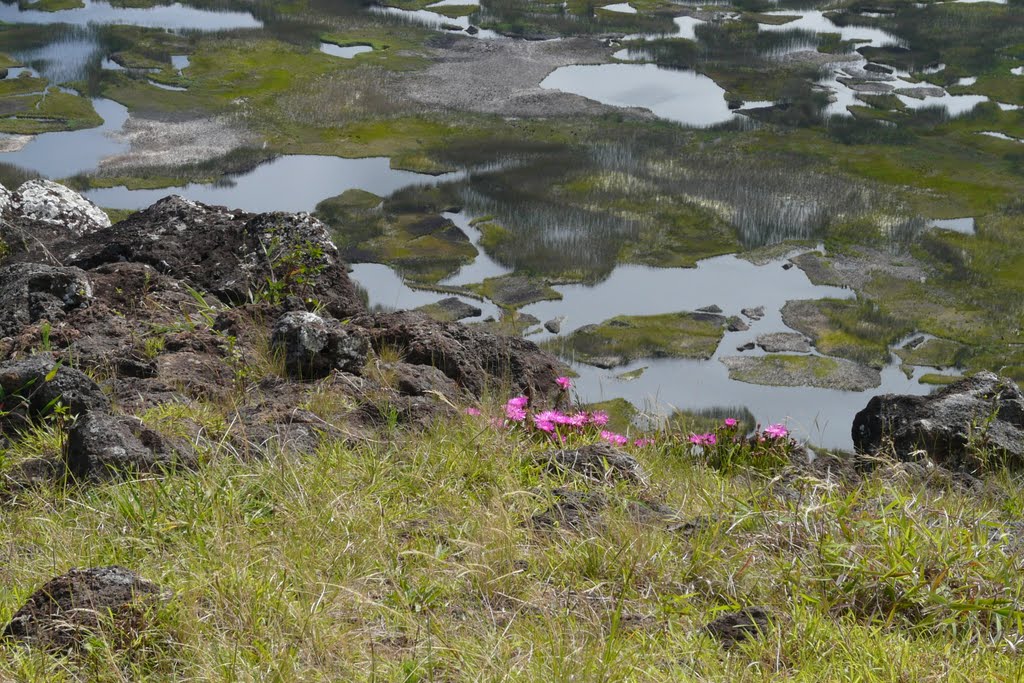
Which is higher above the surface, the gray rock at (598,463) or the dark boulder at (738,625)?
the dark boulder at (738,625)

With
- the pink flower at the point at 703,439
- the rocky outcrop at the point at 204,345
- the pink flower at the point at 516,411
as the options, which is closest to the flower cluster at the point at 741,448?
the pink flower at the point at 703,439

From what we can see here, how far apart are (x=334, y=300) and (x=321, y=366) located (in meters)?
1.85

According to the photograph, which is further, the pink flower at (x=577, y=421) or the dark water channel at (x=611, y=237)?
the dark water channel at (x=611, y=237)

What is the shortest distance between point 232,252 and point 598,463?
5.61 m

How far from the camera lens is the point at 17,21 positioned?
5844 centimetres

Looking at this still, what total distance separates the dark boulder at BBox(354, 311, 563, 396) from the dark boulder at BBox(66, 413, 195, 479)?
117 inches

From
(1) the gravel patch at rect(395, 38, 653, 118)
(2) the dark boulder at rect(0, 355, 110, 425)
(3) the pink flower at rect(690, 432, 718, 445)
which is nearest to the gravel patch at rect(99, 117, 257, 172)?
(1) the gravel patch at rect(395, 38, 653, 118)

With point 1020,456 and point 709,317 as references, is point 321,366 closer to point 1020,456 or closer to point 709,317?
point 1020,456

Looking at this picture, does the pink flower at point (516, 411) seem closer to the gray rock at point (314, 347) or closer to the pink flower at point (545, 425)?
the pink flower at point (545, 425)

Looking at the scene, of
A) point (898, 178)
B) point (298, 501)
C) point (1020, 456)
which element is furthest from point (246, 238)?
point (898, 178)

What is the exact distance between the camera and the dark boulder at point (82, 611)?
434cm

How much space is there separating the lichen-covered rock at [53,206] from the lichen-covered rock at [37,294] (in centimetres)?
309

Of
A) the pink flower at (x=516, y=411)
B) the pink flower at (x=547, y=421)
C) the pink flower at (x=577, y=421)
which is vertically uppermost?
the pink flower at (x=516, y=411)

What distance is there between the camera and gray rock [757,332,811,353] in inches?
1156
